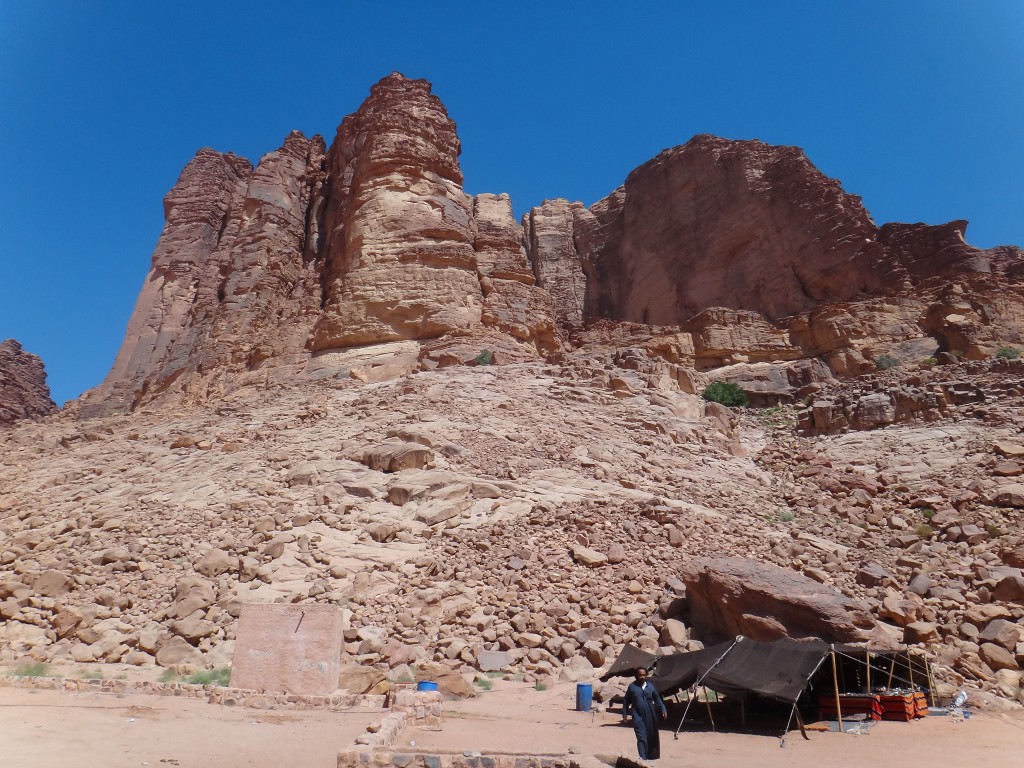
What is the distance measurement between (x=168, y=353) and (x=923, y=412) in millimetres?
33031

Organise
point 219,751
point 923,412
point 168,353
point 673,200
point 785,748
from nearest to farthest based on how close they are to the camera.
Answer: point 219,751
point 785,748
point 923,412
point 168,353
point 673,200

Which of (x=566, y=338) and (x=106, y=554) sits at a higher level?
(x=566, y=338)

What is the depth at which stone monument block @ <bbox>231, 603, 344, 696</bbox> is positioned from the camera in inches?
353

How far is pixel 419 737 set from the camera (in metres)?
7.05

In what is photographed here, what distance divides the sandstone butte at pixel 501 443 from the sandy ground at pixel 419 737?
1.25 m

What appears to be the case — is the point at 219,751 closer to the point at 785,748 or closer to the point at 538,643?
the point at 538,643

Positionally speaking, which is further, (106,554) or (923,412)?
(923,412)

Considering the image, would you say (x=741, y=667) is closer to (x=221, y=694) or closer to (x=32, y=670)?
(x=221, y=694)

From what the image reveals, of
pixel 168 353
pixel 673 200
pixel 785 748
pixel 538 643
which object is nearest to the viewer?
pixel 785 748

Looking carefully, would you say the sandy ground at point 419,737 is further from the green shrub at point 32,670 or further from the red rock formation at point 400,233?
the red rock formation at point 400,233

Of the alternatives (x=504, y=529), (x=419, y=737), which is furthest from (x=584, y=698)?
(x=504, y=529)

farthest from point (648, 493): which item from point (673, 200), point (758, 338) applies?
point (673, 200)

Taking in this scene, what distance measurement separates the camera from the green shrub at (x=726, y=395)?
29953 mm

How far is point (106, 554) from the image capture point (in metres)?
12.3
